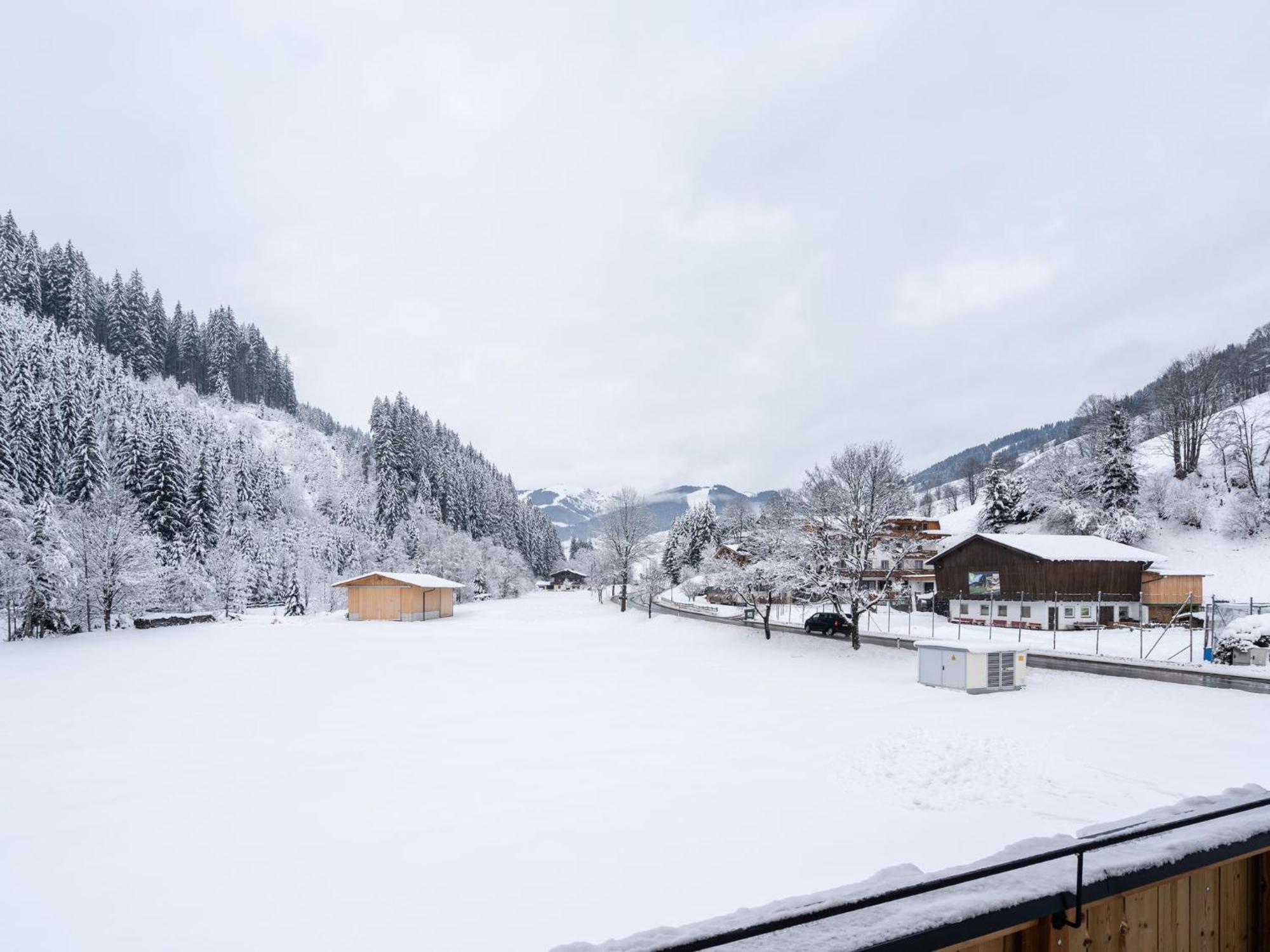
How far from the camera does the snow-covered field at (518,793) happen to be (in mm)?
8328

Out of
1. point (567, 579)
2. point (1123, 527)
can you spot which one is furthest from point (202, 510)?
point (1123, 527)

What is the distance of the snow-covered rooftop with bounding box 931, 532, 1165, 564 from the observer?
43.6 metres

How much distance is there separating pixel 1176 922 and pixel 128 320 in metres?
149

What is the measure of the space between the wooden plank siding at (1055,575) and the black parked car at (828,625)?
14726mm

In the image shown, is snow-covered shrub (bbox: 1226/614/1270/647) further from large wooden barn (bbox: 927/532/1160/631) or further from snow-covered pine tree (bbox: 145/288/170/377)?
snow-covered pine tree (bbox: 145/288/170/377)

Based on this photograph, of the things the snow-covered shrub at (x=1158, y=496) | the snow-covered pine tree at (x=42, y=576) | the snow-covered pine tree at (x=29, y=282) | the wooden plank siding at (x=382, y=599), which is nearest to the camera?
the snow-covered pine tree at (x=42, y=576)

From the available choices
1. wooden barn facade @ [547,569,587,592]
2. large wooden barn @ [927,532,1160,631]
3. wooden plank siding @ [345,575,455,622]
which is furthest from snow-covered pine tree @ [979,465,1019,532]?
wooden barn facade @ [547,569,587,592]

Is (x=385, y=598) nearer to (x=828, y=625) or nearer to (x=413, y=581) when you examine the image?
(x=413, y=581)

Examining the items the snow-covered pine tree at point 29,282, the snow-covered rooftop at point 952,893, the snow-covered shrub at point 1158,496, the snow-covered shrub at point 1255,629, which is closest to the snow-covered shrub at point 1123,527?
the snow-covered shrub at point 1158,496

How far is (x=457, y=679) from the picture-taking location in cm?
2608

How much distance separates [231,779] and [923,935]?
15.6 metres

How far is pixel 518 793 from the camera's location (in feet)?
40.5

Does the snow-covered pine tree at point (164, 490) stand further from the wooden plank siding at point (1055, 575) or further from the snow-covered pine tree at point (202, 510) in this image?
the wooden plank siding at point (1055, 575)

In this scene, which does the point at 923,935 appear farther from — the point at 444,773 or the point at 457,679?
the point at 457,679
